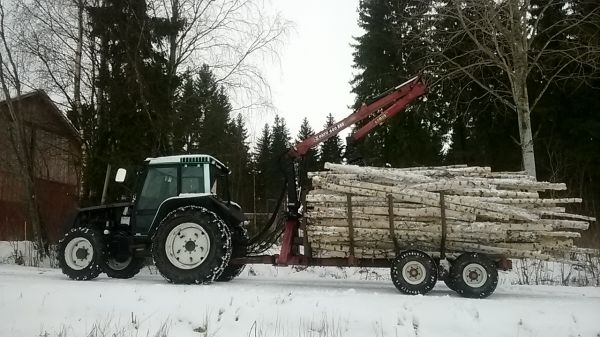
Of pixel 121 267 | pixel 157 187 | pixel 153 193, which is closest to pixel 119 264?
pixel 121 267

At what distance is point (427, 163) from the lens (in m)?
25.0

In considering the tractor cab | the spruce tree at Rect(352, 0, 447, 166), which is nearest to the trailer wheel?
the tractor cab

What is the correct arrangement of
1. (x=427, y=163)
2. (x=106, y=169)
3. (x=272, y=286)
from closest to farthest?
(x=272, y=286), (x=106, y=169), (x=427, y=163)

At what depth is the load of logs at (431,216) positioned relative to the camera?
761cm

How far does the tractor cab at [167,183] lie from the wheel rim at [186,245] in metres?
0.69

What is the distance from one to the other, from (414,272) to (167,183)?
466 cm

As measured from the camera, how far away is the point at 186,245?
335 inches

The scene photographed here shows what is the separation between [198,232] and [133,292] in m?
1.65

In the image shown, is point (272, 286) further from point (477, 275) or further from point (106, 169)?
point (106, 169)

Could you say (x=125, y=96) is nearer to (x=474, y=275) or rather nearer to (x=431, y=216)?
(x=431, y=216)

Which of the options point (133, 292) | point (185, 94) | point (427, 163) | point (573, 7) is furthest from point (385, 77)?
point (133, 292)

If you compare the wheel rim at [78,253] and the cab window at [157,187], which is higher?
the cab window at [157,187]

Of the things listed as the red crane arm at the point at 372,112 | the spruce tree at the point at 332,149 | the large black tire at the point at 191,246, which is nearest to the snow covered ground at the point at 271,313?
the large black tire at the point at 191,246

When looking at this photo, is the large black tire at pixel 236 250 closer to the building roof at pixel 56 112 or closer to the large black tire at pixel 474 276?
the large black tire at pixel 474 276
